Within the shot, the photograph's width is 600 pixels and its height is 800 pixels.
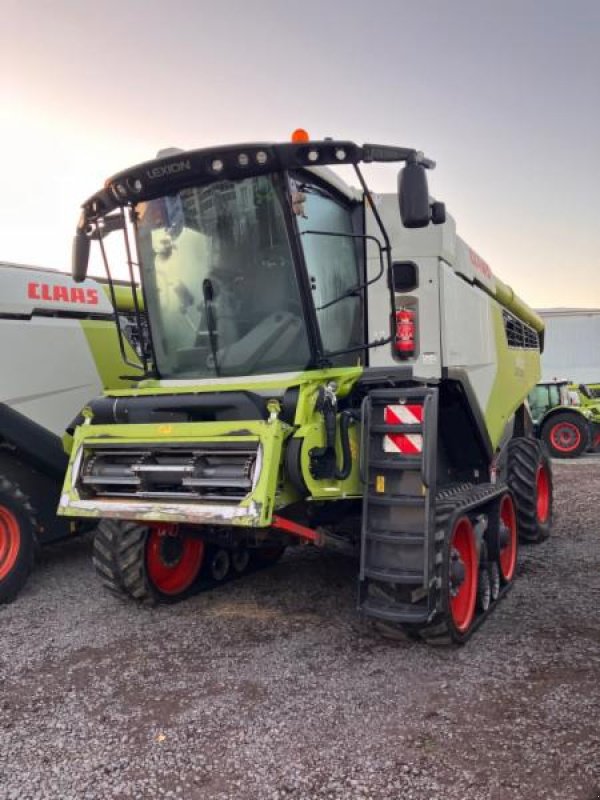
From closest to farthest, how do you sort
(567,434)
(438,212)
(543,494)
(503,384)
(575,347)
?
1. (438,212)
2. (503,384)
3. (543,494)
4. (567,434)
5. (575,347)

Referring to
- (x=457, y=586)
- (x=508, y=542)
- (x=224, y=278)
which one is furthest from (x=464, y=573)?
(x=224, y=278)

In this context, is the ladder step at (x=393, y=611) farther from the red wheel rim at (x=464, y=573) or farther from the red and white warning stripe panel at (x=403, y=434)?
the red and white warning stripe panel at (x=403, y=434)

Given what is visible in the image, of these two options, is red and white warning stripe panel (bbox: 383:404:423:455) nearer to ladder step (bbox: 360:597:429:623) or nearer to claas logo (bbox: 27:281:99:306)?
ladder step (bbox: 360:597:429:623)

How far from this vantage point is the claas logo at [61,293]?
5986 mm

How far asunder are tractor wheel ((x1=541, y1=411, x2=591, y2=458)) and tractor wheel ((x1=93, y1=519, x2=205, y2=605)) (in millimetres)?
11661

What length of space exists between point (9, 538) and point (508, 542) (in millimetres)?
3724

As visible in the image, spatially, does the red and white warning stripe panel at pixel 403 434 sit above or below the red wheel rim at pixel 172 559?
above

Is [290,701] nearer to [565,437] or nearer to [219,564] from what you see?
[219,564]

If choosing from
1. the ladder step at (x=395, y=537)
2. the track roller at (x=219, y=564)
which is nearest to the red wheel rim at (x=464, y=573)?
the ladder step at (x=395, y=537)

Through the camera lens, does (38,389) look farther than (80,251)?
Yes

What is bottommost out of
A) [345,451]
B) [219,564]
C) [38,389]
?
[219,564]

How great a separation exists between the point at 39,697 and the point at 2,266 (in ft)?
12.5

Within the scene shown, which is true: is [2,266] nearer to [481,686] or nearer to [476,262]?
[476,262]

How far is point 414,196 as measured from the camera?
12.2ft
